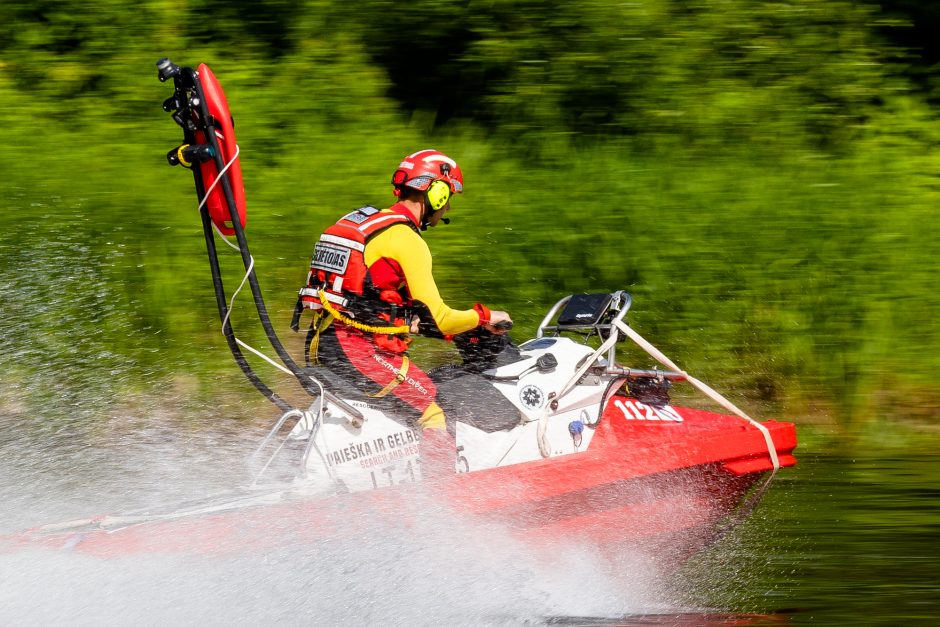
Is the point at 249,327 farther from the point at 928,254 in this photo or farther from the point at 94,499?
the point at 928,254

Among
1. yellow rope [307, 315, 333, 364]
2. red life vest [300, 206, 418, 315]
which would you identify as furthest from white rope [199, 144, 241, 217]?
yellow rope [307, 315, 333, 364]

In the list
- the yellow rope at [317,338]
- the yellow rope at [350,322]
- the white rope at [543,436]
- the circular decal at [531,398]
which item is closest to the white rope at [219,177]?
the yellow rope at [350,322]

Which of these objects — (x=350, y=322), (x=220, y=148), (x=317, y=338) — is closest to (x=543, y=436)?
(x=350, y=322)

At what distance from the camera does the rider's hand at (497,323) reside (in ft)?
17.8

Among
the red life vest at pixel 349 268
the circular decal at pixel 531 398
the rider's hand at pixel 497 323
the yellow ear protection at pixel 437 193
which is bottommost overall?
the circular decal at pixel 531 398

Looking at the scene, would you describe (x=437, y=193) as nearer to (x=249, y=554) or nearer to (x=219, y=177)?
(x=219, y=177)

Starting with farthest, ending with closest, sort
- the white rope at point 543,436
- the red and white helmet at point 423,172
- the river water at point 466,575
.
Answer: the red and white helmet at point 423,172 < the white rope at point 543,436 < the river water at point 466,575

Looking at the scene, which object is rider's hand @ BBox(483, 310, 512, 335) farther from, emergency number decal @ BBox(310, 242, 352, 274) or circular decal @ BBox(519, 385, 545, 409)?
emergency number decal @ BBox(310, 242, 352, 274)

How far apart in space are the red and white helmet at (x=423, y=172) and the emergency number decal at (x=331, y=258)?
52cm

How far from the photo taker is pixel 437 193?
17.7ft

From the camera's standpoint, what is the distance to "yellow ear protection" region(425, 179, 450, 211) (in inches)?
213

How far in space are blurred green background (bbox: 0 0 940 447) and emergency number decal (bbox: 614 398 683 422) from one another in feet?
9.55

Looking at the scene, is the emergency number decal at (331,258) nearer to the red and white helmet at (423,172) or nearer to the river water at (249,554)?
the red and white helmet at (423,172)

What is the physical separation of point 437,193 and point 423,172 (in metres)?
0.12
